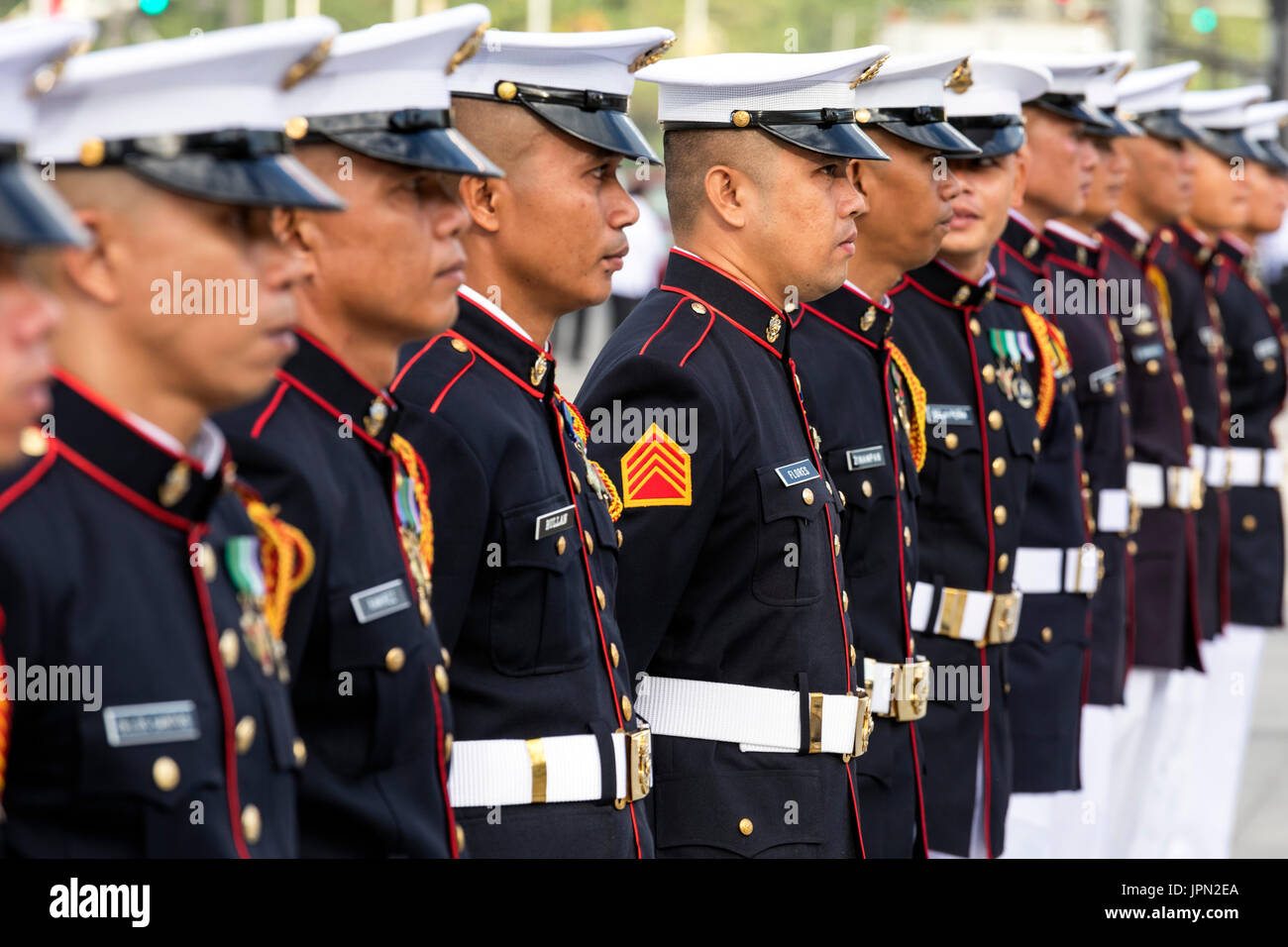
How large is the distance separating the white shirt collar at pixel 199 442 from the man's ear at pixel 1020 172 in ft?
12.1

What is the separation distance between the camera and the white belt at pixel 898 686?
4.29 metres

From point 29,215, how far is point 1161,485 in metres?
5.76

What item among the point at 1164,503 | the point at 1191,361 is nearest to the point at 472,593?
the point at 1164,503

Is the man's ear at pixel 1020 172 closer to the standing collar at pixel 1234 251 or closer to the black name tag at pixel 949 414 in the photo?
the black name tag at pixel 949 414

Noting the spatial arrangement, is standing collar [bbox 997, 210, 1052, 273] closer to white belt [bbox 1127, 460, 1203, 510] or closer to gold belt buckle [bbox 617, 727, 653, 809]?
white belt [bbox 1127, 460, 1203, 510]

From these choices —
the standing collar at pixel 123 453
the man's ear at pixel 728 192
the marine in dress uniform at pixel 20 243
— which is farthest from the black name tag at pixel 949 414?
the marine in dress uniform at pixel 20 243

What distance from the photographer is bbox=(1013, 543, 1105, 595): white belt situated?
18.5 ft

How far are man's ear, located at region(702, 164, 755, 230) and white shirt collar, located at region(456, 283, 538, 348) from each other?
0.77 meters

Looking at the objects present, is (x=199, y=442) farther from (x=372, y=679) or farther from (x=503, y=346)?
(x=503, y=346)

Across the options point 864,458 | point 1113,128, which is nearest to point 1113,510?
point 1113,128

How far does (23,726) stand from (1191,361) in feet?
20.7

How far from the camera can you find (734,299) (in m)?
4.00
